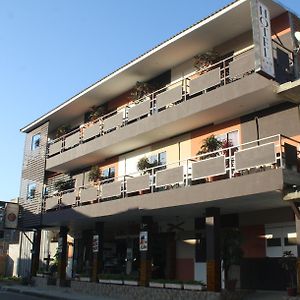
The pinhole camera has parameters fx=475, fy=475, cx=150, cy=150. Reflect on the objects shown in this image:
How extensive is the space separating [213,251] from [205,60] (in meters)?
8.56

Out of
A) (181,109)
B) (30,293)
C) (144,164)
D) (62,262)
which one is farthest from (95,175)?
(181,109)

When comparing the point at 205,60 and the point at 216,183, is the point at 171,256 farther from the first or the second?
the point at 205,60

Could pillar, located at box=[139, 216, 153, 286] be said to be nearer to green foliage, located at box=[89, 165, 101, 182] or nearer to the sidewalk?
A: the sidewalk

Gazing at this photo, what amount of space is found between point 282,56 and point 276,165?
4181 millimetres

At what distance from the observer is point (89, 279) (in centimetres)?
2425

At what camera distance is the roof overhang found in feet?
63.1

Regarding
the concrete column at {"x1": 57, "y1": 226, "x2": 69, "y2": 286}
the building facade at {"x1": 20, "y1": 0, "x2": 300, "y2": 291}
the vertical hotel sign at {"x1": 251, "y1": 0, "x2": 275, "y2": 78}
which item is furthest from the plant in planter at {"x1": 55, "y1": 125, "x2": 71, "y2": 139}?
the vertical hotel sign at {"x1": 251, "y1": 0, "x2": 275, "y2": 78}

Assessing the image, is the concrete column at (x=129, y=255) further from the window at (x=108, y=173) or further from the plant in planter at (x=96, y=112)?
the plant in planter at (x=96, y=112)

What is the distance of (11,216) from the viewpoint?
1214 inches

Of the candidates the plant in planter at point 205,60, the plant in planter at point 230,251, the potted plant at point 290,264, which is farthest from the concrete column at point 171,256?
the plant in planter at point 205,60

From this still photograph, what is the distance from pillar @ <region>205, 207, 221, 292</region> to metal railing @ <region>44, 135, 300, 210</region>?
141 cm

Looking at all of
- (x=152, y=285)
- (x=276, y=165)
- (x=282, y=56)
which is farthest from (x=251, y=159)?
(x=152, y=285)

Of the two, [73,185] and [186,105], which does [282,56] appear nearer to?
[186,105]

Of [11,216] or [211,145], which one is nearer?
[211,145]
